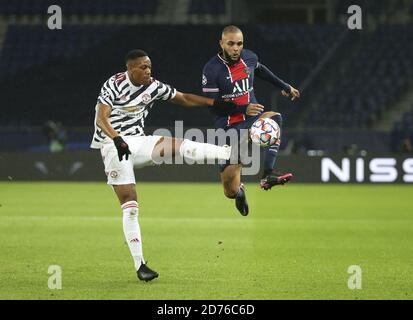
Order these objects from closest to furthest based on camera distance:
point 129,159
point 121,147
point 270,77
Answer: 1. point 121,147
2. point 129,159
3. point 270,77

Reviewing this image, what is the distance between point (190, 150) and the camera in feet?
31.6

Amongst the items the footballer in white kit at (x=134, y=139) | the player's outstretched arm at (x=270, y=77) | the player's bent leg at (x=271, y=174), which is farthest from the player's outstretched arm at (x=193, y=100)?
the player's outstretched arm at (x=270, y=77)

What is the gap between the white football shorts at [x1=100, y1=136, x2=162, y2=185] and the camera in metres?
9.55

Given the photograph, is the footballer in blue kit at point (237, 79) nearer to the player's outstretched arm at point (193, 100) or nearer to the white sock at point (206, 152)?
the player's outstretched arm at point (193, 100)

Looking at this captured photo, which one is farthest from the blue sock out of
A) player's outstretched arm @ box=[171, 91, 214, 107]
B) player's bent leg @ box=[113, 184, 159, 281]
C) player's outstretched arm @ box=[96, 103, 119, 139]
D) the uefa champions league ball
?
player's outstretched arm @ box=[96, 103, 119, 139]

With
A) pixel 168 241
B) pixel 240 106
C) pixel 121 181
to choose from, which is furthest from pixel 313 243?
pixel 121 181

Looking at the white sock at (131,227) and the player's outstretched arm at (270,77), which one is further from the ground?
the player's outstretched arm at (270,77)

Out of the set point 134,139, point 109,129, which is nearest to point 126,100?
point 134,139

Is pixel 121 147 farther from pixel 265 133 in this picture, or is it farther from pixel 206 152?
pixel 265 133

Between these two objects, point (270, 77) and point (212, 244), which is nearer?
point (270, 77)

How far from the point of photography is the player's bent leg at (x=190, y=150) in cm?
952

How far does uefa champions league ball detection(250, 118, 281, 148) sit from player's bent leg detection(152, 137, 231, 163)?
325 mm

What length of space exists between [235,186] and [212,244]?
5.54 ft
